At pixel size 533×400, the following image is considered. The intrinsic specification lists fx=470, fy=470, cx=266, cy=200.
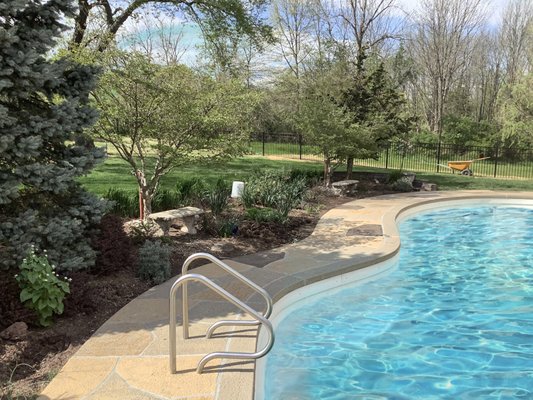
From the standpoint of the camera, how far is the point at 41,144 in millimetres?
4855

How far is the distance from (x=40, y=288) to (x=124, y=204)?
14.9 ft

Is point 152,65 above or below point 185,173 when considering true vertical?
above

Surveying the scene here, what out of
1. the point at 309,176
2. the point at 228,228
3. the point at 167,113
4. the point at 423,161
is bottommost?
the point at 228,228

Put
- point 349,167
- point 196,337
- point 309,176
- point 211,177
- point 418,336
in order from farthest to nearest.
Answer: point 349,167 < point 309,176 < point 211,177 < point 418,336 < point 196,337

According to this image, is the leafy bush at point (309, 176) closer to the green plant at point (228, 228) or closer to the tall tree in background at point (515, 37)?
the green plant at point (228, 228)

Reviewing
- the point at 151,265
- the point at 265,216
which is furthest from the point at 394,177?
the point at 151,265

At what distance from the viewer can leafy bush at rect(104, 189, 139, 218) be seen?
29.3ft

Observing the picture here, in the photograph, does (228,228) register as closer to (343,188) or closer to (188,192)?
(188,192)

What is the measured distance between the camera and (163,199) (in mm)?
9531

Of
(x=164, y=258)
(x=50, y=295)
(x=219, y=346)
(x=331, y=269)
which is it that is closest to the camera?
(x=219, y=346)

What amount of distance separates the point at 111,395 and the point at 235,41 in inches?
559

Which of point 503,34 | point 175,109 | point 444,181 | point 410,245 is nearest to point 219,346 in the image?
point 175,109

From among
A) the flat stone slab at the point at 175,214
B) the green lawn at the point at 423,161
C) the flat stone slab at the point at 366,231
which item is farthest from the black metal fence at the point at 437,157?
the flat stone slab at the point at 175,214

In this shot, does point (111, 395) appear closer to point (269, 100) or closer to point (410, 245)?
point (410, 245)
